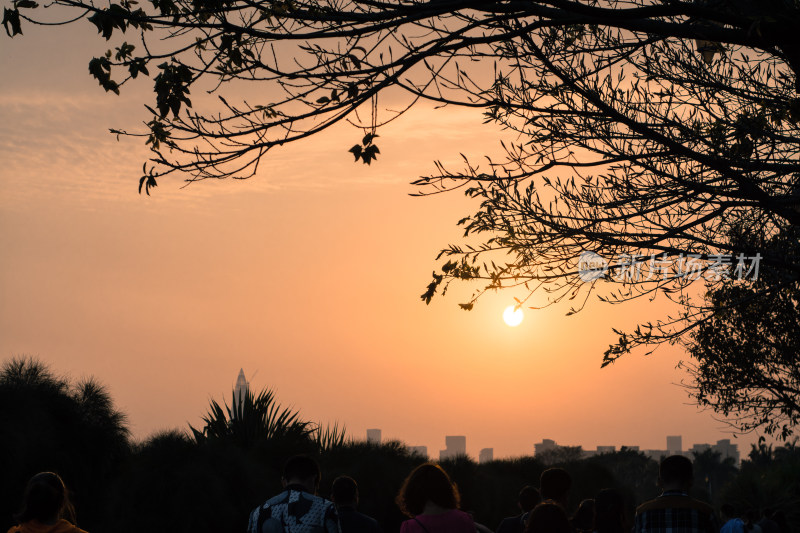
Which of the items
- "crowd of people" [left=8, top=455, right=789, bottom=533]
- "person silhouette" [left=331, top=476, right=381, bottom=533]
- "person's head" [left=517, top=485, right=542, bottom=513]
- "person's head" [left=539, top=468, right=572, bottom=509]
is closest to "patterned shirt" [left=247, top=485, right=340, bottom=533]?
"crowd of people" [left=8, top=455, right=789, bottom=533]

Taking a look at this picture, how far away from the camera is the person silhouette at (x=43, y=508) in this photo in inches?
196

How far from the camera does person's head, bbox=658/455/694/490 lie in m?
6.17

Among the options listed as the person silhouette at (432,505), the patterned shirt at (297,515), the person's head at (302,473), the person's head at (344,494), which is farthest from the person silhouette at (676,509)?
Result: the person's head at (344,494)

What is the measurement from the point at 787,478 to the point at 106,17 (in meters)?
33.4

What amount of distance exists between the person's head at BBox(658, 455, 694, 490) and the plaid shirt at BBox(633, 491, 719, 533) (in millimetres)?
59

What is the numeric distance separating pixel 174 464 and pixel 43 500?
439 inches

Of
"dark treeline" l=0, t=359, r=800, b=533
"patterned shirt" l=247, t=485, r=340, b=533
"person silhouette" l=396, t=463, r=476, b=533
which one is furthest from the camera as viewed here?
"dark treeline" l=0, t=359, r=800, b=533

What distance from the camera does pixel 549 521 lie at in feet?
19.1

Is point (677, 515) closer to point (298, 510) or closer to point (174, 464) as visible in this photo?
point (298, 510)

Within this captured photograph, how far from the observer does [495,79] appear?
8.20 meters

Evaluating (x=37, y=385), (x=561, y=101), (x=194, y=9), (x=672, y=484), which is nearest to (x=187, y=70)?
(x=194, y=9)

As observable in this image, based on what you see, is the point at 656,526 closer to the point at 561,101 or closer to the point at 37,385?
the point at 561,101

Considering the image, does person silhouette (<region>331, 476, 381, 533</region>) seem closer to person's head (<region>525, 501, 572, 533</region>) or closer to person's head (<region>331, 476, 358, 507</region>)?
person's head (<region>331, 476, 358, 507</region>)

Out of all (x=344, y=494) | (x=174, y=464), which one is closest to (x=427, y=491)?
(x=344, y=494)
